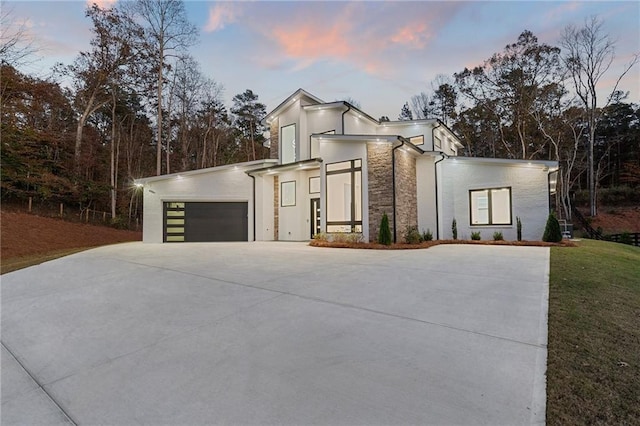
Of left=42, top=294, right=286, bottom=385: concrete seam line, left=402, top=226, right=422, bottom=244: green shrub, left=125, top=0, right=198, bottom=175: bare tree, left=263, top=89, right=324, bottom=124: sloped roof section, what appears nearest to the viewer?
left=42, top=294, right=286, bottom=385: concrete seam line

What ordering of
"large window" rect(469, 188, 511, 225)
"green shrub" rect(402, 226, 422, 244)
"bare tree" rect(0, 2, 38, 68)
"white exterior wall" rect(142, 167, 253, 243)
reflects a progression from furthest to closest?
"white exterior wall" rect(142, 167, 253, 243)
"bare tree" rect(0, 2, 38, 68)
"large window" rect(469, 188, 511, 225)
"green shrub" rect(402, 226, 422, 244)

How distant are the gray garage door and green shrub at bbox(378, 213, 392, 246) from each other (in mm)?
6824

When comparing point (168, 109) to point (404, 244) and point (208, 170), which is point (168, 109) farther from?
point (404, 244)

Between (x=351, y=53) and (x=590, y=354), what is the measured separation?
550 inches

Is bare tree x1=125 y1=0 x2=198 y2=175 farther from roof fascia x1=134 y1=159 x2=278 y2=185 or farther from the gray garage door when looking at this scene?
the gray garage door

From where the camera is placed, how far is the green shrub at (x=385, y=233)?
934 centimetres

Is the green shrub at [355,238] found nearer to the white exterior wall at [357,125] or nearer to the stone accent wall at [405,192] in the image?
the stone accent wall at [405,192]

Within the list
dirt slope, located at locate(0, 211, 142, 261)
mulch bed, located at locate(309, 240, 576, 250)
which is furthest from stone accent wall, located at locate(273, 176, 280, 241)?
dirt slope, located at locate(0, 211, 142, 261)

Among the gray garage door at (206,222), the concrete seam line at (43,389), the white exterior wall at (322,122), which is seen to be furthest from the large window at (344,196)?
the concrete seam line at (43,389)

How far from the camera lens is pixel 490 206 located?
11672 millimetres

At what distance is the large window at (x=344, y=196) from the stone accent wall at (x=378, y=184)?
1.44 ft

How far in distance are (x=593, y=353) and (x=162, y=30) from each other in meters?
22.5

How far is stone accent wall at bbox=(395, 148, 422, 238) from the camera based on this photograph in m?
10.2

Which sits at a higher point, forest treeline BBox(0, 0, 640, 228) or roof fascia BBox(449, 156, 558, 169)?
forest treeline BBox(0, 0, 640, 228)
